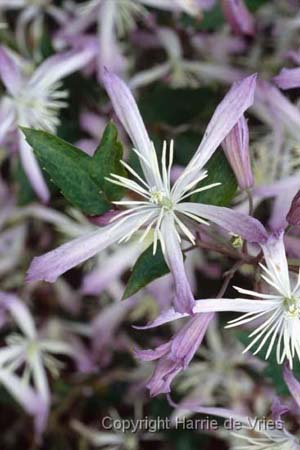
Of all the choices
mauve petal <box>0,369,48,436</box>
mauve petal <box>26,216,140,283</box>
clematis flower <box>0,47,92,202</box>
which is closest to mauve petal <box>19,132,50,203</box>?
clematis flower <box>0,47,92,202</box>

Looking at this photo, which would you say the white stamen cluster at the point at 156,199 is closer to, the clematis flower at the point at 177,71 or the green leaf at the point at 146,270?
the green leaf at the point at 146,270

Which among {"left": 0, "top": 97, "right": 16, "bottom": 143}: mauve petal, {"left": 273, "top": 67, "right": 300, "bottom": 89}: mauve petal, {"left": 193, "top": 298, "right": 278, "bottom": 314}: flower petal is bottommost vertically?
{"left": 193, "top": 298, "right": 278, "bottom": 314}: flower petal

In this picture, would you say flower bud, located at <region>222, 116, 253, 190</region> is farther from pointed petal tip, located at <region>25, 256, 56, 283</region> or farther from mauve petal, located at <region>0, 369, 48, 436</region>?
mauve petal, located at <region>0, 369, 48, 436</region>

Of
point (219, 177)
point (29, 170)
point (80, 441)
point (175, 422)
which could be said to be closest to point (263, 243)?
point (219, 177)

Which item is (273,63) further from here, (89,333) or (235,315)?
(89,333)

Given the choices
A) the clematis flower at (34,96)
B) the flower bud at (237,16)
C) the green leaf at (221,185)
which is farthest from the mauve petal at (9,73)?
the green leaf at (221,185)

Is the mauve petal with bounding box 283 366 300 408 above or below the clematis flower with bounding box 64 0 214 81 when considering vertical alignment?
below
